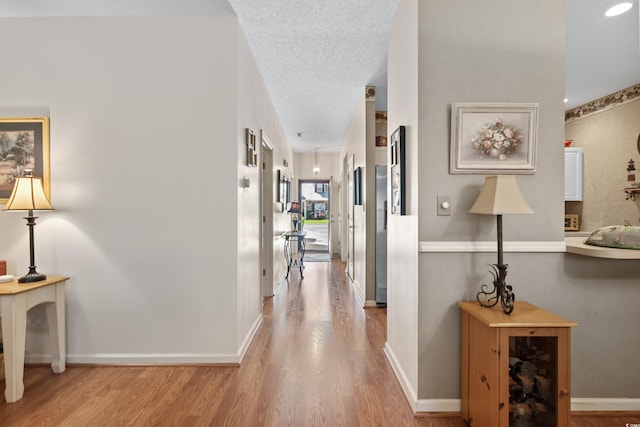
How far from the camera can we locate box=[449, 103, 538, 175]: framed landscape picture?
2055 millimetres

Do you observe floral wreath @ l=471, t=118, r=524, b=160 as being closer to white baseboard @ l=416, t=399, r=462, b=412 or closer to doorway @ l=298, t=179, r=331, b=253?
white baseboard @ l=416, t=399, r=462, b=412

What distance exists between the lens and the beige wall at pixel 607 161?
4344mm

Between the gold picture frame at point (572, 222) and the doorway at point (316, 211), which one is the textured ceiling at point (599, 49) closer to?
the gold picture frame at point (572, 222)

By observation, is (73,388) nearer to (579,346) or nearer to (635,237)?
(579,346)

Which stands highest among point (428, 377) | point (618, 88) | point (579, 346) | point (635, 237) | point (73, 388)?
point (618, 88)

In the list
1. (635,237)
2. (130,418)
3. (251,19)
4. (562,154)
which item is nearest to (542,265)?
(635,237)

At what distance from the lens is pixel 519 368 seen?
1793 mm

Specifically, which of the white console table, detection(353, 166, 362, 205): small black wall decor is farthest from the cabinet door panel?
detection(353, 166, 362, 205): small black wall decor

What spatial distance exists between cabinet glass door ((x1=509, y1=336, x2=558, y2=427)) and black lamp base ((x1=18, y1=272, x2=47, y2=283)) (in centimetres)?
315

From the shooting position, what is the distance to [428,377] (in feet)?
6.79

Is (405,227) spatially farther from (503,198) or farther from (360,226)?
(360,226)

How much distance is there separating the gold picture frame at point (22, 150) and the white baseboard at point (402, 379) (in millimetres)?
3032

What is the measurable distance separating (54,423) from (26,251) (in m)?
1.44

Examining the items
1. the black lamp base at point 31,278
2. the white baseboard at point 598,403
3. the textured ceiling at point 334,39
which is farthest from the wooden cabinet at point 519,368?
the black lamp base at point 31,278
